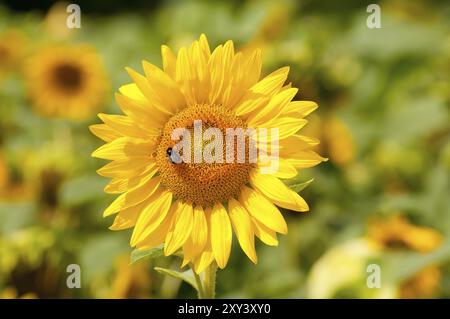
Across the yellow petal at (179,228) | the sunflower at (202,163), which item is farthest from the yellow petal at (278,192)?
the yellow petal at (179,228)

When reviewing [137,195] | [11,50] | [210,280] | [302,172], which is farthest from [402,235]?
[11,50]

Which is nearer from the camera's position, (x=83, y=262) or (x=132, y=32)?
(x=83, y=262)

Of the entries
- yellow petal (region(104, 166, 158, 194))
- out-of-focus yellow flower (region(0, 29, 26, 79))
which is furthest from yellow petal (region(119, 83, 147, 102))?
out-of-focus yellow flower (region(0, 29, 26, 79))
